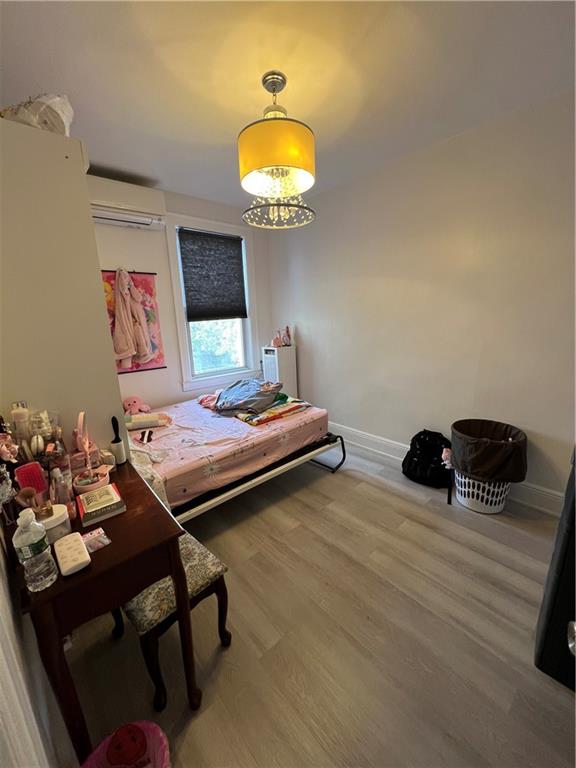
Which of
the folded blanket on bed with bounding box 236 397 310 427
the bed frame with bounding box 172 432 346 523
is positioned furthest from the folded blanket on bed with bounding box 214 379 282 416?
the bed frame with bounding box 172 432 346 523

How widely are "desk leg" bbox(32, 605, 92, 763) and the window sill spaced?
271 cm

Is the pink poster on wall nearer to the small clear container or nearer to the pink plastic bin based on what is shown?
the small clear container

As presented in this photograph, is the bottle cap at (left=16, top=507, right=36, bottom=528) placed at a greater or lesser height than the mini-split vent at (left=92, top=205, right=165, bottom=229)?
lesser

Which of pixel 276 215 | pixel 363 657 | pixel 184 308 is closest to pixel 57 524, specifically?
pixel 363 657

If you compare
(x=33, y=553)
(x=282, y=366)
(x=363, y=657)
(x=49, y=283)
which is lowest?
(x=363, y=657)

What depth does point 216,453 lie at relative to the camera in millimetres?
2062

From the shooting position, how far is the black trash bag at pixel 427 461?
2.52 meters

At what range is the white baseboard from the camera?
216 cm

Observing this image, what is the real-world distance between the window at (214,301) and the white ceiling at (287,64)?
1.16 metres

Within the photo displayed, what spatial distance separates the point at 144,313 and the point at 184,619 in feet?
8.61

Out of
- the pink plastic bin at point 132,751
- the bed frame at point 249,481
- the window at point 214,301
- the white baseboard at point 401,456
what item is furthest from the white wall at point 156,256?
the pink plastic bin at point 132,751

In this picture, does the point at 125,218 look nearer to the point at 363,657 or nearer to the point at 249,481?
the point at 249,481

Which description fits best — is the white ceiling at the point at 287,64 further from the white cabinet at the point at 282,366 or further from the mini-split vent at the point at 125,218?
the white cabinet at the point at 282,366

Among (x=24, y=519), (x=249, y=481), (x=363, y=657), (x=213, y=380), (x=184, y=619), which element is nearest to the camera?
(x=24, y=519)
